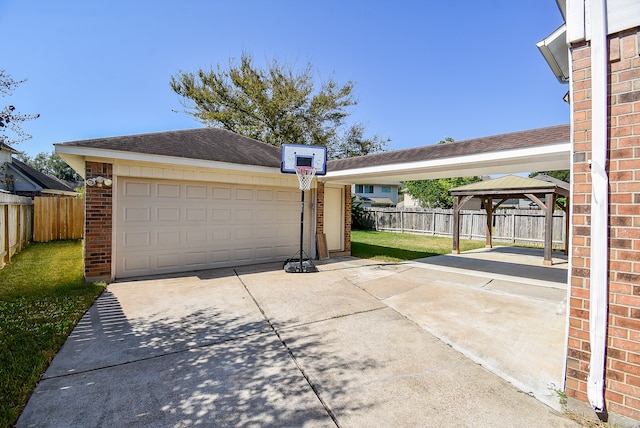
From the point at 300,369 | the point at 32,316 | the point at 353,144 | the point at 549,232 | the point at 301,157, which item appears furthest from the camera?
the point at 353,144

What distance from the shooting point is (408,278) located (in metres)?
6.62

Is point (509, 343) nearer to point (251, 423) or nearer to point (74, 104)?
point (251, 423)

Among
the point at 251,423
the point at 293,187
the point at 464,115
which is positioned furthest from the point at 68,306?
the point at 464,115

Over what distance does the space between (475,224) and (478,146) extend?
40.1 ft

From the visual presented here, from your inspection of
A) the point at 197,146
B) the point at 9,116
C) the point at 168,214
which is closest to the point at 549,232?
the point at 197,146

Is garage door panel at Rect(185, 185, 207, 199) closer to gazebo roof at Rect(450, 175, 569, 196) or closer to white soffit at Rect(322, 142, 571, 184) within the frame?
white soffit at Rect(322, 142, 571, 184)

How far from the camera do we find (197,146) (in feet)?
24.6

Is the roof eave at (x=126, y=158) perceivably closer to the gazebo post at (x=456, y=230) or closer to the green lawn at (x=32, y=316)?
the green lawn at (x=32, y=316)

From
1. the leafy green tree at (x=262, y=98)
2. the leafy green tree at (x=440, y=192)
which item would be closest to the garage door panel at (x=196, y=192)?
the leafy green tree at (x=262, y=98)

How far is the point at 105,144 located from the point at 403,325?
6.59 metres

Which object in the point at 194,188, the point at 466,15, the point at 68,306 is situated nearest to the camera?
the point at 68,306

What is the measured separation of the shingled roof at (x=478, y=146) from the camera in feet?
15.5

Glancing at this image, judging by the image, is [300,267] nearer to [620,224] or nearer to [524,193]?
[620,224]

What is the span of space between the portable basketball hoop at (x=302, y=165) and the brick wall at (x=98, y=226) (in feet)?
12.3
